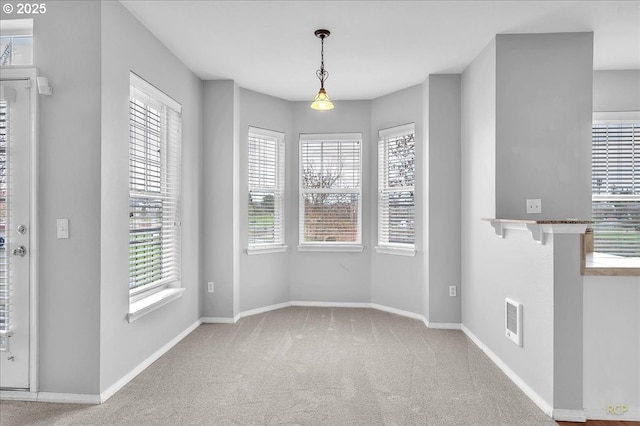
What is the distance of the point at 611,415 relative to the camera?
2.35 m

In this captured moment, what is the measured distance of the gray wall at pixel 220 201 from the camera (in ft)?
14.2

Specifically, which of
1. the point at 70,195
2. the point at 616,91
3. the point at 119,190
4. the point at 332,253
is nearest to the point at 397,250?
the point at 332,253

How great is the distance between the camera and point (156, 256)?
3377 millimetres

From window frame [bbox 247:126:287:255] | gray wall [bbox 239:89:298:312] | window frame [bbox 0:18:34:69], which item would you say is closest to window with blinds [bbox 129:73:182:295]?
window frame [bbox 0:18:34:69]

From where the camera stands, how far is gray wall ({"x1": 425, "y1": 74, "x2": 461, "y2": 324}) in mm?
4180

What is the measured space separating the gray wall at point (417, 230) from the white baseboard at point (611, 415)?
7.01 feet

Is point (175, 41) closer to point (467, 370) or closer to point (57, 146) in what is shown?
point (57, 146)

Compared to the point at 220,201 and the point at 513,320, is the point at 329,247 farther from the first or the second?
the point at 513,320

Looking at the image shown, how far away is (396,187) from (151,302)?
307 centimetres

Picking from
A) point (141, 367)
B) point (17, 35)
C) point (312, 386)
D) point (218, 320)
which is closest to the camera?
point (17, 35)

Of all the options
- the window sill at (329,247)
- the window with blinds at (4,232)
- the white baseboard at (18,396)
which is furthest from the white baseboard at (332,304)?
the window with blinds at (4,232)

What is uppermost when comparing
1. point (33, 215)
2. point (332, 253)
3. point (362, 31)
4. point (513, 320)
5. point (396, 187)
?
point (362, 31)

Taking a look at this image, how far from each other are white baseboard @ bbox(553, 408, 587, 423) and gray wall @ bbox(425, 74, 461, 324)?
1831mm

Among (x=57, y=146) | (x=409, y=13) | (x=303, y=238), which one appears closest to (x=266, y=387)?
(x=57, y=146)
